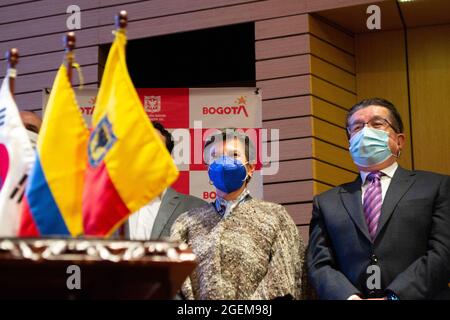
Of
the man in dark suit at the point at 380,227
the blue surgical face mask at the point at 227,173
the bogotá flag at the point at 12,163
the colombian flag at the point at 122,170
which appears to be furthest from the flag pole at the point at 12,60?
the man in dark suit at the point at 380,227

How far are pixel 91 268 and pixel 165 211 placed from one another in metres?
1.75

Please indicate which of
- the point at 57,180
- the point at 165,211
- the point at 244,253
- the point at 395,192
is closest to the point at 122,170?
the point at 57,180

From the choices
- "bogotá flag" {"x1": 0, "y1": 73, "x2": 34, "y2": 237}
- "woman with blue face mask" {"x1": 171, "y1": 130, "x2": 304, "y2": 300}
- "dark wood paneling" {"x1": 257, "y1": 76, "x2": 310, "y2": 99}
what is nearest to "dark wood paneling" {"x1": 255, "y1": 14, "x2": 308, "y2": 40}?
"dark wood paneling" {"x1": 257, "y1": 76, "x2": 310, "y2": 99}

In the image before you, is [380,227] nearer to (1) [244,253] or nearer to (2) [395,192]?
(2) [395,192]

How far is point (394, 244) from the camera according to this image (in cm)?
291

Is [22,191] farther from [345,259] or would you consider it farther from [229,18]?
[229,18]

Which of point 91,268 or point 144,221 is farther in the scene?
point 144,221

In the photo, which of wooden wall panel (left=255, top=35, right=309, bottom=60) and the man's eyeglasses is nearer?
the man's eyeglasses

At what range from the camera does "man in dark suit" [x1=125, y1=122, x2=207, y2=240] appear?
136 inches

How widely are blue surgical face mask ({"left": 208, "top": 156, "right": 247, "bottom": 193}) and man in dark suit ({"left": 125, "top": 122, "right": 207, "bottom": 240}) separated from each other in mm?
398

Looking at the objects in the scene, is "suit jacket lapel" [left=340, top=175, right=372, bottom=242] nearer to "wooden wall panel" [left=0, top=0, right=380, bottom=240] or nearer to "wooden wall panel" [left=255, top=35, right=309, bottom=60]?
"wooden wall panel" [left=0, top=0, right=380, bottom=240]

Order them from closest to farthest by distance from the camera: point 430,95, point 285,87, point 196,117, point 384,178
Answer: point 384,178, point 196,117, point 285,87, point 430,95

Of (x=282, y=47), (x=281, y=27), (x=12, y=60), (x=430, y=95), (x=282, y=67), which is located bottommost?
(x=12, y=60)

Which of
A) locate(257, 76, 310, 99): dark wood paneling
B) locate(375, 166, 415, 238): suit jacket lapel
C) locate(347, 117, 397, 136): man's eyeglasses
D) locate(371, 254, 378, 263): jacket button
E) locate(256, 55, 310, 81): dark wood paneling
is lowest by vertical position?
locate(371, 254, 378, 263): jacket button
